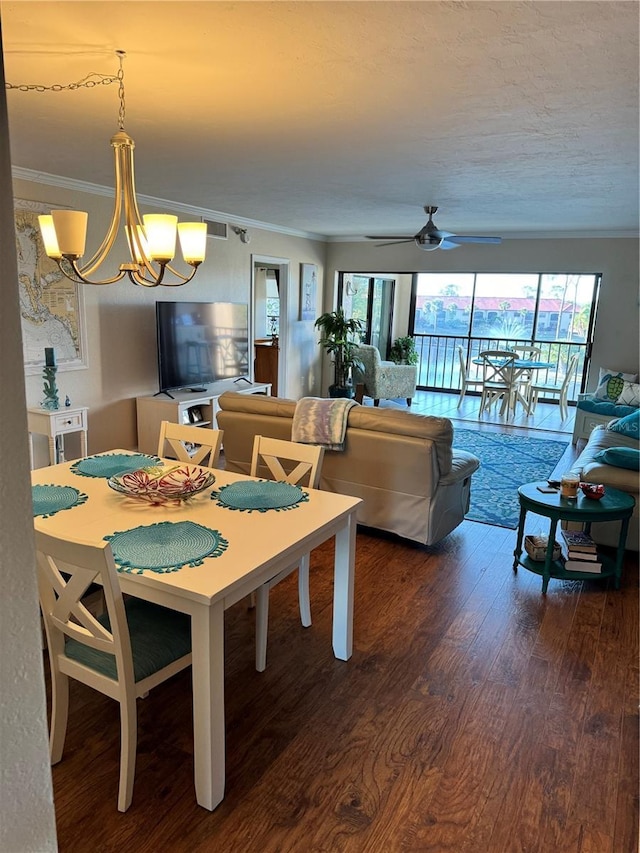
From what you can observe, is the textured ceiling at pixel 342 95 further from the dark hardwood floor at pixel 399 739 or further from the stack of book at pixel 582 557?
the dark hardwood floor at pixel 399 739

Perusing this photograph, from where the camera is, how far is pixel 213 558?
1914 millimetres

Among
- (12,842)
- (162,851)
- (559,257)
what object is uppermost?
(559,257)

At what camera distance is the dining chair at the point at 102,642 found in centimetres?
166

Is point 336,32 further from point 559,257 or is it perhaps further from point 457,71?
point 559,257

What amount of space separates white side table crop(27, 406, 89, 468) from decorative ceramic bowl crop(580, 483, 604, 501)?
139 inches

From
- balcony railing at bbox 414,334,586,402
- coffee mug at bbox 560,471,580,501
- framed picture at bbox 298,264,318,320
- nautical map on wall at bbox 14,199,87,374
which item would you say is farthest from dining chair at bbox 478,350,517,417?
nautical map on wall at bbox 14,199,87,374

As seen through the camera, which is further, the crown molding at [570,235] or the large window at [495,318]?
the large window at [495,318]

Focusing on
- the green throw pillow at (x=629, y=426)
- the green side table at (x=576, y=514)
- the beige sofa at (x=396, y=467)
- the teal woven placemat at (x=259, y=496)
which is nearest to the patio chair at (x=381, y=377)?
the green throw pillow at (x=629, y=426)

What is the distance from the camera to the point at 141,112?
2.71 metres

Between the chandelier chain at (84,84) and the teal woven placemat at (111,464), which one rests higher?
the chandelier chain at (84,84)

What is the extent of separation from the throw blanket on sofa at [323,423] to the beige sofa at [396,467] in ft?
0.20

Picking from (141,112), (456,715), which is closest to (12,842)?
(456,715)

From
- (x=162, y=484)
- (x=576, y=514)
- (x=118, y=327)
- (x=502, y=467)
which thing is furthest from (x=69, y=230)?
(x=502, y=467)

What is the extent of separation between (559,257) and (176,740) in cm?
670
